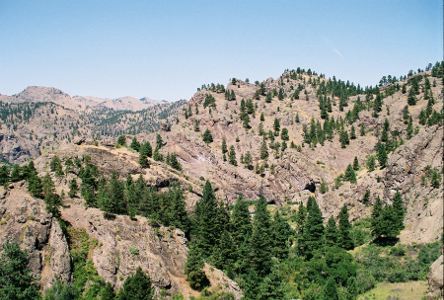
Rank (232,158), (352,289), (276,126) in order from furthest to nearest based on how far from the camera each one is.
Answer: (276,126), (232,158), (352,289)

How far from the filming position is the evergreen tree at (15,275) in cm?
4694

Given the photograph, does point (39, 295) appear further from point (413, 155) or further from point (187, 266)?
point (413, 155)

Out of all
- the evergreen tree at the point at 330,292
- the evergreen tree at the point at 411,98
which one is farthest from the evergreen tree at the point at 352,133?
the evergreen tree at the point at 330,292

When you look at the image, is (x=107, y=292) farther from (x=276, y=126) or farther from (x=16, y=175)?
(x=276, y=126)

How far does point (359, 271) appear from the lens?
63.3 meters

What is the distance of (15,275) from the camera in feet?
159

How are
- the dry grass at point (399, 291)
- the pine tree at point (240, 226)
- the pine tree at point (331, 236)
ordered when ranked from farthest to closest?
the pine tree at point (240, 226), the pine tree at point (331, 236), the dry grass at point (399, 291)

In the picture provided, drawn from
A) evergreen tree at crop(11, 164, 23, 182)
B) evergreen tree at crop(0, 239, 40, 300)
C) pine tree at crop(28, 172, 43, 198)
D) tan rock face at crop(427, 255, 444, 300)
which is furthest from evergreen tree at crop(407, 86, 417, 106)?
evergreen tree at crop(0, 239, 40, 300)

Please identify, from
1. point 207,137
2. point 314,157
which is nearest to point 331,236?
point 314,157

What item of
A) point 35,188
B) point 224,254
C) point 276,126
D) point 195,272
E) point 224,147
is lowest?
point 224,254

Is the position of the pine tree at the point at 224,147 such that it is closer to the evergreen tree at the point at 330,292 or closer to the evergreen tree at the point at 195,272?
the evergreen tree at the point at 195,272

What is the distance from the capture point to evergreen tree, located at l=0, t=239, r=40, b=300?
46.9 m

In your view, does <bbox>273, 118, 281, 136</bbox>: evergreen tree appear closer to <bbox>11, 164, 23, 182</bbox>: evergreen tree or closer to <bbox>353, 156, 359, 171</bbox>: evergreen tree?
<bbox>353, 156, 359, 171</bbox>: evergreen tree

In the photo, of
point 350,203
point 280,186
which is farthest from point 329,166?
point 350,203
